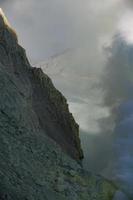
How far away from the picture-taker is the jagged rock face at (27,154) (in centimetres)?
5744

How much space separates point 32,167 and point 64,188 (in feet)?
15.5

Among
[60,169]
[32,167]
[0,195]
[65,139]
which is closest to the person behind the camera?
[0,195]

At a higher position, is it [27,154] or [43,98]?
[43,98]

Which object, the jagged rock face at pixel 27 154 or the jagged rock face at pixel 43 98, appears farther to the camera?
the jagged rock face at pixel 43 98

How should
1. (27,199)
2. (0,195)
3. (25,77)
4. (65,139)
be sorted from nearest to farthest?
(0,195), (27,199), (25,77), (65,139)

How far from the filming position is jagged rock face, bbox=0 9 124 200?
188 feet

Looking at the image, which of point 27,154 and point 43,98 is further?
point 43,98

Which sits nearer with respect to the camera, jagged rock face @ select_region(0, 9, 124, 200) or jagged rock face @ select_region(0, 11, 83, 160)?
jagged rock face @ select_region(0, 9, 124, 200)

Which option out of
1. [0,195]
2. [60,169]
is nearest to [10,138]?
[60,169]

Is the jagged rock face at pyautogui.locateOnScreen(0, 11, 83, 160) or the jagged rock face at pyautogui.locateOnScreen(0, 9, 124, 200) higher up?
the jagged rock face at pyautogui.locateOnScreen(0, 11, 83, 160)

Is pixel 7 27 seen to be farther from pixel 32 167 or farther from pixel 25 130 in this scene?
pixel 32 167

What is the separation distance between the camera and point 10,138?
204 feet

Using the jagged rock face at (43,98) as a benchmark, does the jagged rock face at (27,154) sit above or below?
below

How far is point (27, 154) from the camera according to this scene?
63.0 meters
